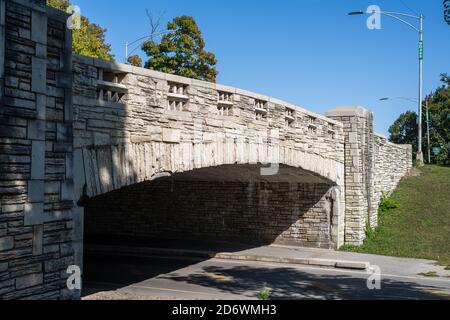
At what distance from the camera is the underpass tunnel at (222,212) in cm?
1982

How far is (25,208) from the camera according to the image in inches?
294

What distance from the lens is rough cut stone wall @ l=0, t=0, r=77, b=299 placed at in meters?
7.20

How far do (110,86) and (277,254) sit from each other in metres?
10.6

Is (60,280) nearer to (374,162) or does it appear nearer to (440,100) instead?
(374,162)

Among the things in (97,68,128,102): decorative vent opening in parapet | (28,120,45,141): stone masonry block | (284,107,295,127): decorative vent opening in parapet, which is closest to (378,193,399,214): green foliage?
(284,107,295,127): decorative vent opening in parapet

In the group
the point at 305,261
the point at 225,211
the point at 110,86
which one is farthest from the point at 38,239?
the point at 225,211

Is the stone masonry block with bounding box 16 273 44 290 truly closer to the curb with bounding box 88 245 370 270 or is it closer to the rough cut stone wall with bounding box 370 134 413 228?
the curb with bounding box 88 245 370 270

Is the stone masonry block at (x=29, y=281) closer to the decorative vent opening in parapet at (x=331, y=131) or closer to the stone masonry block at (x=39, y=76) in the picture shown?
the stone masonry block at (x=39, y=76)

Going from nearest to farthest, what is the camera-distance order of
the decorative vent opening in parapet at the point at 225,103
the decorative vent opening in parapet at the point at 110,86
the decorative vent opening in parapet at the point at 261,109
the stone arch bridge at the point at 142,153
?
the stone arch bridge at the point at 142,153 < the decorative vent opening in parapet at the point at 110,86 < the decorative vent opening in parapet at the point at 225,103 < the decorative vent opening in parapet at the point at 261,109

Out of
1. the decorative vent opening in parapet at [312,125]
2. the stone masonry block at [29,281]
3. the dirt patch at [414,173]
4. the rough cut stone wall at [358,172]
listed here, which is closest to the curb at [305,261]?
the rough cut stone wall at [358,172]

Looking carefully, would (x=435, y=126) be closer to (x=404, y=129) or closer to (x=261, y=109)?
(x=404, y=129)

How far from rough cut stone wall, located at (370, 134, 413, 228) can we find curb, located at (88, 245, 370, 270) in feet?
18.8

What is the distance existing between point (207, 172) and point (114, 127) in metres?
9.22

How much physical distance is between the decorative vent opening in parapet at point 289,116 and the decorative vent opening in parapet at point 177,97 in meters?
4.97
